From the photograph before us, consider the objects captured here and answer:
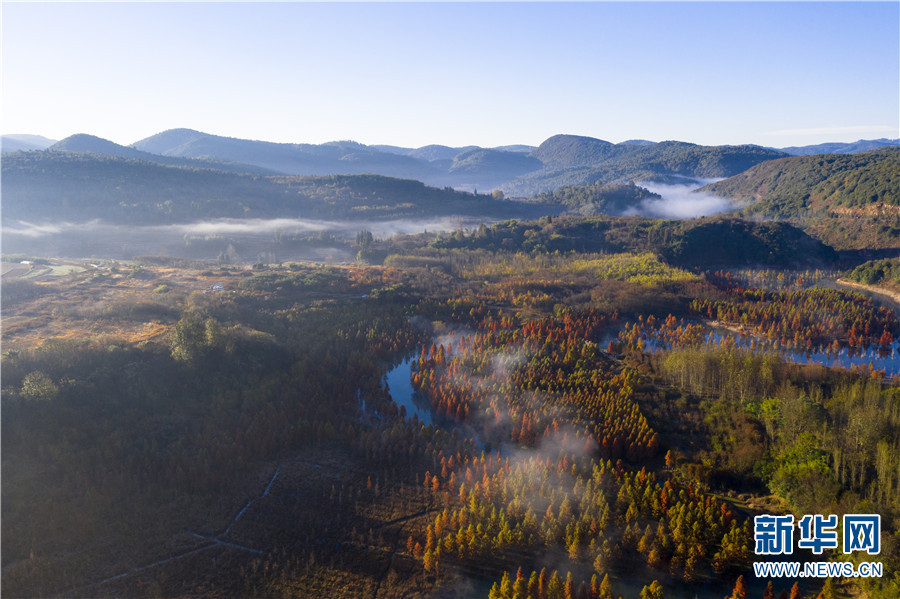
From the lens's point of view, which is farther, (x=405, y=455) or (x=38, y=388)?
(x=405, y=455)

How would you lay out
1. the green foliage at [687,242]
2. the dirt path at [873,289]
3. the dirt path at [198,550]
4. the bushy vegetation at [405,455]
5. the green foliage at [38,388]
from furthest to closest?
the green foliage at [687,242] → the dirt path at [873,289] → the green foliage at [38,388] → the bushy vegetation at [405,455] → the dirt path at [198,550]

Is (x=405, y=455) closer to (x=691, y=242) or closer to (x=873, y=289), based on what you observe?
(x=873, y=289)

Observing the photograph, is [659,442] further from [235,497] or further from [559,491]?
[235,497]

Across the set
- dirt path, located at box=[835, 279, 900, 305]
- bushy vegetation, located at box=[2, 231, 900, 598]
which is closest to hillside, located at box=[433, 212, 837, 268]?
dirt path, located at box=[835, 279, 900, 305]

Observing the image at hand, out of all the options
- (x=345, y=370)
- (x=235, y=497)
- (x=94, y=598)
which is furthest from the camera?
(x=345, y=370)

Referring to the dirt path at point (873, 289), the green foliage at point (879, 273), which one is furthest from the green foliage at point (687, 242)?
the green foliage at point (879, 273)

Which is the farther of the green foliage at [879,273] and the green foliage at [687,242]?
the green foliage at [687,242]

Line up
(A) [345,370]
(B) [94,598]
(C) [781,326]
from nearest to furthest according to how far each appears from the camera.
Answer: (B) [94,598]
(A) [345,370]
(C) [781,326]

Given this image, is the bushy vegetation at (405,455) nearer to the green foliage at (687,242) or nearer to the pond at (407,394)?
the pond at (407,394)

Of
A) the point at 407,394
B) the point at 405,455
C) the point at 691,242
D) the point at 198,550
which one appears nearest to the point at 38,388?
the point at 198,550

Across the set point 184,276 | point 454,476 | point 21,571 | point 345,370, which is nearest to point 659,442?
point 454,476

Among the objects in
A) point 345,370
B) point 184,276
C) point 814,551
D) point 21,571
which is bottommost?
point 814,551
